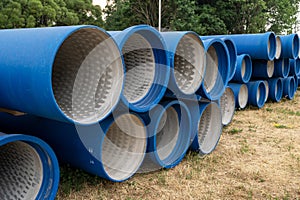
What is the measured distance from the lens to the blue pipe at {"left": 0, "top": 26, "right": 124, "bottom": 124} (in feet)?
5.01

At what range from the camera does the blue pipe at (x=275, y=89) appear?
5.65m

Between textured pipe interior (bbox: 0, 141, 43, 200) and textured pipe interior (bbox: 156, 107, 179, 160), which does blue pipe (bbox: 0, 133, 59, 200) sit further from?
textured pipe interior (bbox: 156, 107, 179, 160)

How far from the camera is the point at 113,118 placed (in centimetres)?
209

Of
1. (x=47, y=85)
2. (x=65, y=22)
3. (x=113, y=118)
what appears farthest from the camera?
(x=65, y=22)

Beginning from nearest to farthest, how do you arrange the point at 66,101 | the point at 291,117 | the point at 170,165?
1. the point at 66,101
2. the point at 170,165
3. the point at 291,117

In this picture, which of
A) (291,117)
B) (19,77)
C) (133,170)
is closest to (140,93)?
(133,170)

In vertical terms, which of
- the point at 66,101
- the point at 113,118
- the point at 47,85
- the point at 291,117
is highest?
the point at 47,85

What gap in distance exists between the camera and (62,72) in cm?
216

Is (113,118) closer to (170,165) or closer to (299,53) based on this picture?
(170,165)

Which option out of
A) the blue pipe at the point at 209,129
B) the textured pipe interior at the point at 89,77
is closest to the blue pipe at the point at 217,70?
the blue pipe at the point at 209,129

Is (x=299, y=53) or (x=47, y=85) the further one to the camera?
(x=299, y=53)

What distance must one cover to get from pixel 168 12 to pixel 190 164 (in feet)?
52.2

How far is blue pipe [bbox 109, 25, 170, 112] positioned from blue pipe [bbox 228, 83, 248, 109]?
8.65 ft

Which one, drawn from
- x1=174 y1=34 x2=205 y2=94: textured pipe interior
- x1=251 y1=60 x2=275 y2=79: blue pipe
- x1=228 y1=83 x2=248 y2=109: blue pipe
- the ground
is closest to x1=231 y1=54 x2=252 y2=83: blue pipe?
x1=228 y1=83 x2=248 y2=109: blue pipe
